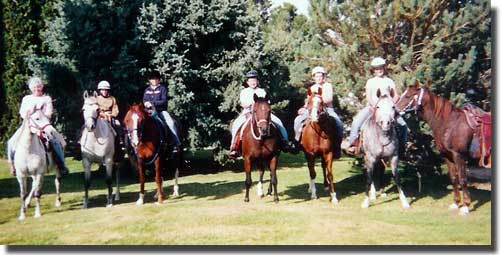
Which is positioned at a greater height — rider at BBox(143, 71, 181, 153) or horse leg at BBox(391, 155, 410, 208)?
rider at BBox(143, 71, 181, 153)

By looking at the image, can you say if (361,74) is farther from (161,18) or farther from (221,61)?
(161,18)

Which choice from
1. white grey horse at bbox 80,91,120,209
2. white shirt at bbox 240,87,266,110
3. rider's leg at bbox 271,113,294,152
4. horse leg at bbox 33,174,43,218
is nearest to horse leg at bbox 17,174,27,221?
horse leg at bbox 33,174,43,218

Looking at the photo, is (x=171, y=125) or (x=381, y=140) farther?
(x=171, y=125)

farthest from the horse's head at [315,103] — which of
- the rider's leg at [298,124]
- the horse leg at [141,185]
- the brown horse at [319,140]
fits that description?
the horse leg at [141,185]

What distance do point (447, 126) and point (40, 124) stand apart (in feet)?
17.0

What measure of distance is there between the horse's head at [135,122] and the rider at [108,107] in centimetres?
56

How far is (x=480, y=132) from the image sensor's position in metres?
6.04

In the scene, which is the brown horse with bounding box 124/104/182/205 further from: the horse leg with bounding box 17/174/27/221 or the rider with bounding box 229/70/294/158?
the horse leg with bounding box 17/174/27/221

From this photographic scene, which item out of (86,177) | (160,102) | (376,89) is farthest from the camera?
(160,102)

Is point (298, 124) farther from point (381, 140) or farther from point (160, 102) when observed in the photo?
point (160, 102)

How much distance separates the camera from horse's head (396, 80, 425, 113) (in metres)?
6.43

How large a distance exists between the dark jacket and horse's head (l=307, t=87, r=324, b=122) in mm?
2311

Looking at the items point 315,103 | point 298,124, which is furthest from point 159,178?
point 315,103

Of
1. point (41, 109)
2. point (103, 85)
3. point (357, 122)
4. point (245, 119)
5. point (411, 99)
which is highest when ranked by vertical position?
point (103, 85)
